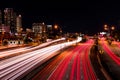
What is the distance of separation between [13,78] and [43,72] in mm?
9976

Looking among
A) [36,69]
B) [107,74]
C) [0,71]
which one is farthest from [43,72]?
[107,74]

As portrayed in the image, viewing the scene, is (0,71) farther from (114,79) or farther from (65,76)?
(114,79)

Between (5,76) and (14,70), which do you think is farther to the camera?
(14,70)

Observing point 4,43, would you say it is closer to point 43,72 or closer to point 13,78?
point 43,72

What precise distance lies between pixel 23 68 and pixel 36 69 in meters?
3.36

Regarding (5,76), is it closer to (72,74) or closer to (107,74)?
(72,74)

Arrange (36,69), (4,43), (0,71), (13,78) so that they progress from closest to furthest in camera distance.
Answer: (13,78)
(0,71)
(36,69)
(4,43)

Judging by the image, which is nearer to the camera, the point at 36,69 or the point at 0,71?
the point at 0,71

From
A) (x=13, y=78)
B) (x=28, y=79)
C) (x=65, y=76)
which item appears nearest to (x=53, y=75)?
(x=65, y=76)

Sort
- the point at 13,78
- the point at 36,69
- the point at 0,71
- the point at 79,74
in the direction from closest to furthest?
1. the point at 13,78
2. the point at 0,71
3. the point at 79,74
4. the point at 36,69

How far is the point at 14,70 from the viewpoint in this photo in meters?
42.1

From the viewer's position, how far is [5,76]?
122 ft

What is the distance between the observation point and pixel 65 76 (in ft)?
136

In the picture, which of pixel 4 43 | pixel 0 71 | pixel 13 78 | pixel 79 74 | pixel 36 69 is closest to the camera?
pixel 13 78
